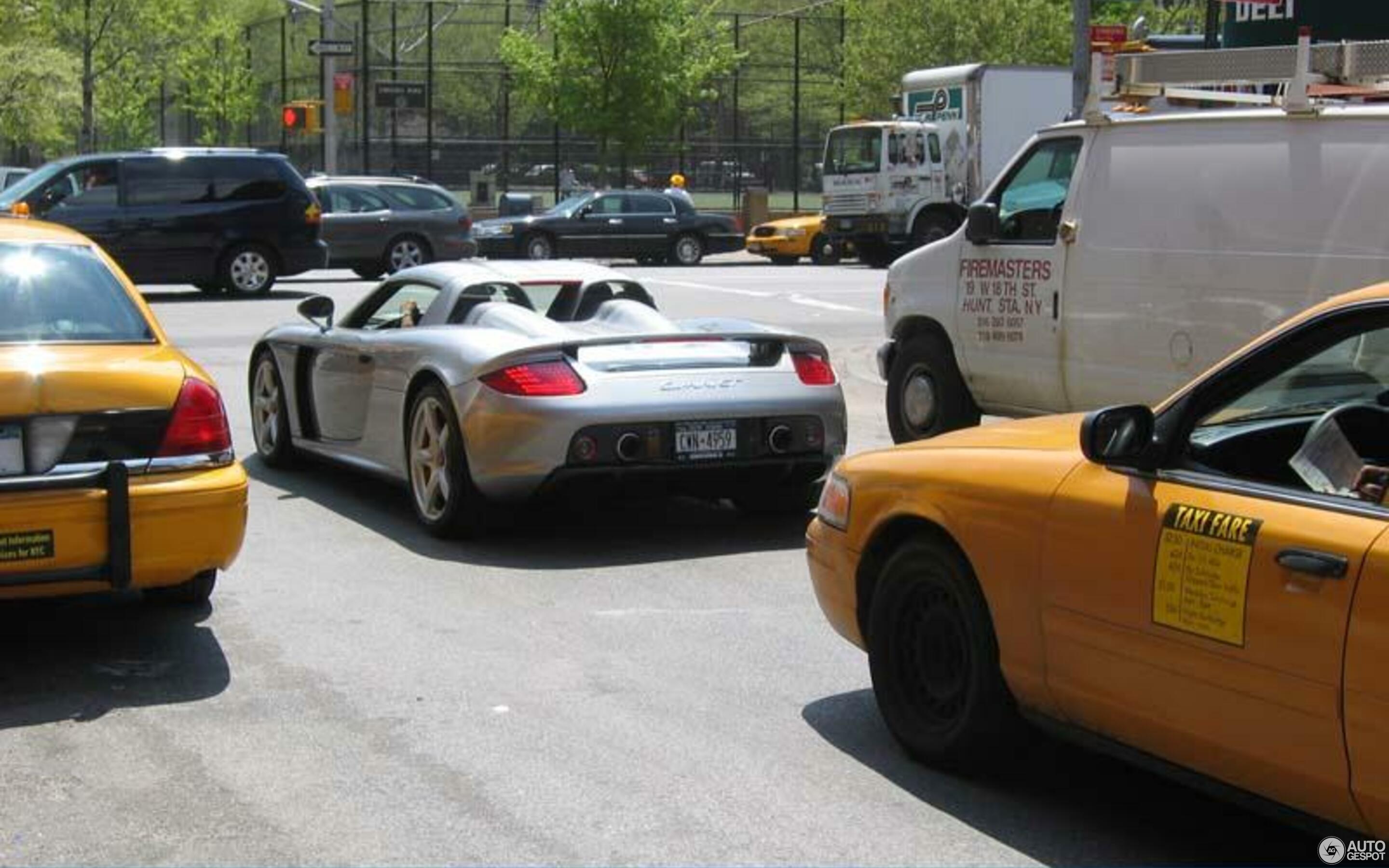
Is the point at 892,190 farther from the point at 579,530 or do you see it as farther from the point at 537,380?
the point at 537,380

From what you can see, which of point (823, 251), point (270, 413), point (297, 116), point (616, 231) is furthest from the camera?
point (297, 116)

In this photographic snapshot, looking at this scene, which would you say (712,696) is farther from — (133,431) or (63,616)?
(63,616)

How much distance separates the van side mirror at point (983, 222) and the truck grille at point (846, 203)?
80.6 feet

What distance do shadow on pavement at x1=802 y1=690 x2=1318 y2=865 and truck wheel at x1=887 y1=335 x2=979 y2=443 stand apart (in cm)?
604

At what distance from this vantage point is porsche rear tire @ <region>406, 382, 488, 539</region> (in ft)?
28.7

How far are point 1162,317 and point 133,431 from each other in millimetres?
5567

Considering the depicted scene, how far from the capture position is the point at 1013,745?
17.3 ft

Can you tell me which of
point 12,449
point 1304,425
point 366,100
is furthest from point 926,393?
point 366,100

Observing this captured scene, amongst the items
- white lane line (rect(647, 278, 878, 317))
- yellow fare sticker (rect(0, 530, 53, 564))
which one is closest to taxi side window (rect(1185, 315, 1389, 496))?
yellow fare sticker (rect(0, 530, 53, 564))

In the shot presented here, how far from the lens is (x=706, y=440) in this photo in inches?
344

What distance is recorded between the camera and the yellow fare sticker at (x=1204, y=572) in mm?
4324

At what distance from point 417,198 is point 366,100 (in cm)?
1886

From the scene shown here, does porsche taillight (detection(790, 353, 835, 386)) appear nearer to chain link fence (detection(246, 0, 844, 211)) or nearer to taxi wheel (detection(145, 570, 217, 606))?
taxi wheel (detection(145, 570, 217, 606))

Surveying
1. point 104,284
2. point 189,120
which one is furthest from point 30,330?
point 189,120
